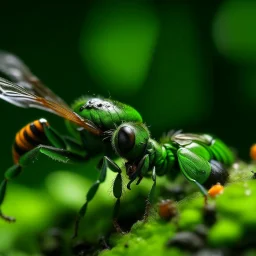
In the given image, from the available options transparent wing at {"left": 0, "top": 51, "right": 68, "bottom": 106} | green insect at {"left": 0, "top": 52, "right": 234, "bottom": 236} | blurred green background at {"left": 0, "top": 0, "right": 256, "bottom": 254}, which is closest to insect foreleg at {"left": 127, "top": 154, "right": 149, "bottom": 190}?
green insect at {"left": 0, "top": 52, "right": 234, "bottom": 236}

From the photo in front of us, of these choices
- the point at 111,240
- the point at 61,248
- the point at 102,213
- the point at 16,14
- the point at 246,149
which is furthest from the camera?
the point at 16,14

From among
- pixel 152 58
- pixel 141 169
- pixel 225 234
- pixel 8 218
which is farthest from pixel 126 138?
pixel 152 58

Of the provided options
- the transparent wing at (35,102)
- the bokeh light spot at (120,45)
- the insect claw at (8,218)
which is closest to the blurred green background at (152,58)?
the bokeh light spot at (120,45)

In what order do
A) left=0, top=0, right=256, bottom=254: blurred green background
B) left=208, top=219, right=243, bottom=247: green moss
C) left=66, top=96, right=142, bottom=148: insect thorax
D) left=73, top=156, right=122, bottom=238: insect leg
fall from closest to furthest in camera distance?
left=208, top=219, right=243, bottom=247: green moss, left=73, top=156, right=122, bottom=238: insect leg, left=66, top=96, right=142, bottom=148: insect thorax, left=0, top=0, right=256, bottom=254: blurred green background

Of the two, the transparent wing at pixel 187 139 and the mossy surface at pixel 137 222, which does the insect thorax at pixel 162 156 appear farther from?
the mossy surface at pixel 137 222

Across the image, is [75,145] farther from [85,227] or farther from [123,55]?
[123,55]

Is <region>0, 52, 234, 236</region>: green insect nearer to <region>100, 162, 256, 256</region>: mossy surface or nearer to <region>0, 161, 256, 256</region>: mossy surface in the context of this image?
<region>0, 161, 256, 256</region>: mossy surface

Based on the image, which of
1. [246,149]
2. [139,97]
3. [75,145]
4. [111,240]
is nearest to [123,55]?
[139,97]
